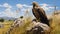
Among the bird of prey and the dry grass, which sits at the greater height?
the bird of prey

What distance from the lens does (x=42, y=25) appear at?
346 inches

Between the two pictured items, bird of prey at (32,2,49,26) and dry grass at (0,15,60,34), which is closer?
dry grass at (0,15,60,34)

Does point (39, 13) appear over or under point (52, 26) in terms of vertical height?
over

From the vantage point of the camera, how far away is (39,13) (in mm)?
9766

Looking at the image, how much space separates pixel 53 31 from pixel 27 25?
1522 millimetres

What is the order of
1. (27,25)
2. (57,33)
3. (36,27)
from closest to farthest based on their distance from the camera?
(57,33) < (36,27) < (27,25)

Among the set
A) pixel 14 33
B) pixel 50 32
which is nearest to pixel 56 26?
pixel 50 32

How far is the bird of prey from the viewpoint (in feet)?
31.1

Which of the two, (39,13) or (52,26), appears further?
(39,13)

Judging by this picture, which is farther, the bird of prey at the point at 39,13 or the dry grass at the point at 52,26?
the bird of prey at the point at 39,13

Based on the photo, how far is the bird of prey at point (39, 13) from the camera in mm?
9491

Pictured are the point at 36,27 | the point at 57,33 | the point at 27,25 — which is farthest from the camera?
the point at 27,25

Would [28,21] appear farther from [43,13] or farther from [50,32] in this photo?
[50,32]

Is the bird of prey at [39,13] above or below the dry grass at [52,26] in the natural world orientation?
above
